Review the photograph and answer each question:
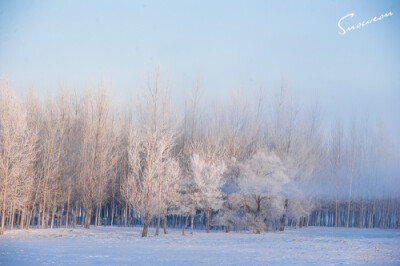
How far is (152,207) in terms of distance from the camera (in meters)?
24.6

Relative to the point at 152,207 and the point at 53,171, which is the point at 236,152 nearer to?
the point at 152,207

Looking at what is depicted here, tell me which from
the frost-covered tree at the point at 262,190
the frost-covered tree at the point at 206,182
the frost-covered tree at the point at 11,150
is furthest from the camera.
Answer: the frost-covered tree at the point at 262,190

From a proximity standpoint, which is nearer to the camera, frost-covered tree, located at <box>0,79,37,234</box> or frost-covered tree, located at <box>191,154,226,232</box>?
frost-covered tree, located at <box>0,79,37,234</box>

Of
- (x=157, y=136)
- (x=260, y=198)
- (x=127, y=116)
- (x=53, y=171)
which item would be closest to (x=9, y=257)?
(x=157, y=136)

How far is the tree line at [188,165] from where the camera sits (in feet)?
80.5

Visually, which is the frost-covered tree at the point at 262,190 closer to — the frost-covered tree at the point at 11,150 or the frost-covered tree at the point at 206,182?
the frost-covered tree at the point at 206,182

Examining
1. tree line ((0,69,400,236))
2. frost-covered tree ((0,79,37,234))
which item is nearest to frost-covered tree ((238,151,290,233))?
tree line ((0,69,400,236))

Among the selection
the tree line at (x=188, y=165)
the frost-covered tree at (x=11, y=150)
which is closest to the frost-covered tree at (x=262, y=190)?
the tree line at (x=188, y=165)

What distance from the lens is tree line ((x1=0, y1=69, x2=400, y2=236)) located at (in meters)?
24.5

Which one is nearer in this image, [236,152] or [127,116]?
[236,152]

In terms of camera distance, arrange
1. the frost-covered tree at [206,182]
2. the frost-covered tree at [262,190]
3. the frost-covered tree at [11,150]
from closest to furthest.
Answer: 1. the frost-covered tree at [11,150]
2. the frost-covered tree at [206,182]
3. the frost-covered tree at [262,190]

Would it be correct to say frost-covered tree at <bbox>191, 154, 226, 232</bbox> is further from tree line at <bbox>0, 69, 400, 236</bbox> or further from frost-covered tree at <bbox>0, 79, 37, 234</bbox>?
frost-covered tree at <bbox>0, 79, 37, 234</bbox>

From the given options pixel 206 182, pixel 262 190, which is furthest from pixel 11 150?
pixel 262 190

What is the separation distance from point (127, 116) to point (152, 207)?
65.4 feet
